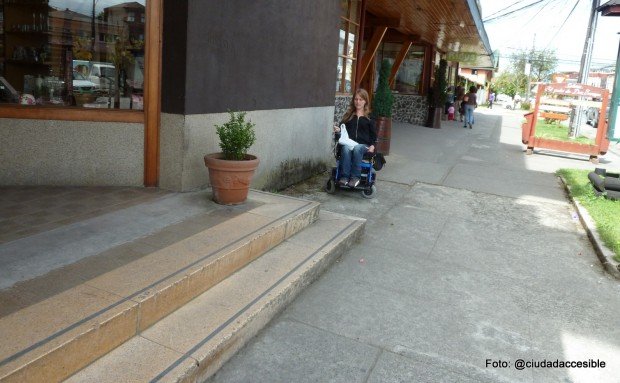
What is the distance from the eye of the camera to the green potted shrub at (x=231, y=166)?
4.47 m

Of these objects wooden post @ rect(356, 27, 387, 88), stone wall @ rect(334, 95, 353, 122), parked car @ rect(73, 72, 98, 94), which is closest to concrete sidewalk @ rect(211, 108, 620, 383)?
stone wall @ rect(334, 95, 353, 122)

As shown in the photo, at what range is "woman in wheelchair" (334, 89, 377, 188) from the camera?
21.9 ft

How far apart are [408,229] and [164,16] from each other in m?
3.48

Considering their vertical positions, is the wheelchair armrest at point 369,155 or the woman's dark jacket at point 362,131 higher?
the woman's dark jacket at point 362,131

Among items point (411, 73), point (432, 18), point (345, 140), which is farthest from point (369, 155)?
point (411, 73)

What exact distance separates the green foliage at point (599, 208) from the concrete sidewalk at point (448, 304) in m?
0.22

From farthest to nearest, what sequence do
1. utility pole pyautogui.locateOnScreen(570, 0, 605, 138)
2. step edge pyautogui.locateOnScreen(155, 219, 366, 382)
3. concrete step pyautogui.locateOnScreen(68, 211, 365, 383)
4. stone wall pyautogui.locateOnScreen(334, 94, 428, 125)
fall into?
stone wall pyautogui.locateOnScreen(334, 94, 428, 125) → utility pole pyautogui.locateOnScreen(570, 0, 605, 138) → step edge pyautogui.locateOnScreen(155, 219, 366, 382) → concrete step pyautogui.locateOnScreen(68, 211, 365, 383)

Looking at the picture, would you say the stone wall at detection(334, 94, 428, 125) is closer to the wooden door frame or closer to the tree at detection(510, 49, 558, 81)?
the wooden door frame

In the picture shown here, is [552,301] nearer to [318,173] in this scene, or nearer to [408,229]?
[408,229]

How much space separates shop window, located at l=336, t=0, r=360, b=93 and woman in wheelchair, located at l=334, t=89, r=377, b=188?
9.13 ft

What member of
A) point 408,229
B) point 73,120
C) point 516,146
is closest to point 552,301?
point 408,229

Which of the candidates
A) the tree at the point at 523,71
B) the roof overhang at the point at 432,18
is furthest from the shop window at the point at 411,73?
the tree at the point at 523,71

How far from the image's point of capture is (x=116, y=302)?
2.65 meters

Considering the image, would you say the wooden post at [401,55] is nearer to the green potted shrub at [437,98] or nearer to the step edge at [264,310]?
the green potted shrub at [437,98]
